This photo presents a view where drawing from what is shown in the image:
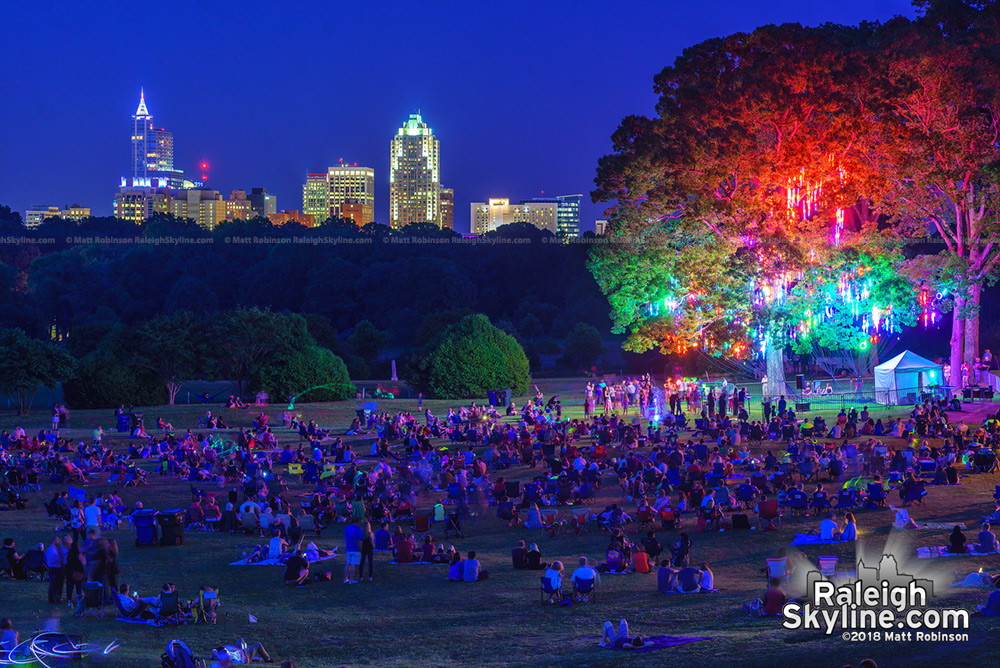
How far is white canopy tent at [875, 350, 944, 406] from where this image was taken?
1615 inches

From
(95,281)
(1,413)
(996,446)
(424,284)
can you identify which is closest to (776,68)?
(996,446)

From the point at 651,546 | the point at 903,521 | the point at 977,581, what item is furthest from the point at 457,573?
the point at 903,521

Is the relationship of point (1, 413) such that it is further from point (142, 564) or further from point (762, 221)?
point (762, 221)

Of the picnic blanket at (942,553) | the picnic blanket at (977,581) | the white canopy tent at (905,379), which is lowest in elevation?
the picnic blanket at (942,553)

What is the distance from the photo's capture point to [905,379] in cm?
4147

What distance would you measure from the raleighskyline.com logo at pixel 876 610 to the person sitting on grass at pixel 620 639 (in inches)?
75.5

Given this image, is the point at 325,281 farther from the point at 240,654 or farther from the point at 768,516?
the point at 240,654

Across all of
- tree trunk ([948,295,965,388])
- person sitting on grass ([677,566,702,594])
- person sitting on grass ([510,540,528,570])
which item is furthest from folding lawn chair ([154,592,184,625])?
tree trunk ([948,295,965,388])

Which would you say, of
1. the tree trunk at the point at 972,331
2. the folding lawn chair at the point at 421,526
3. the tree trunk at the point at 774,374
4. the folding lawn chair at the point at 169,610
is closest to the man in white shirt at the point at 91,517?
the folding lawn chair at the point at 421,526

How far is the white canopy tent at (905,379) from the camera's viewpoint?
4103 centimetres

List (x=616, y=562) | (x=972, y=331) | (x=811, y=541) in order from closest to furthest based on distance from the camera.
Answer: (x=616, y=562)
(x=811, y=541)
(x=972, y=331)

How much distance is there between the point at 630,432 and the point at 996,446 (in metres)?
10.5

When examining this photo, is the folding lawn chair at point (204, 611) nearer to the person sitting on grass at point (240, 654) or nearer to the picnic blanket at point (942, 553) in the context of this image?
the person sitting on grass at point (240, 654)

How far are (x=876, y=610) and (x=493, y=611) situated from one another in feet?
17.6
